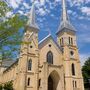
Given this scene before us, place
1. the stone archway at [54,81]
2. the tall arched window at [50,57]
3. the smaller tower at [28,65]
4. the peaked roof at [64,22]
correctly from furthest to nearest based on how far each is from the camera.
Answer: the peaked roof at [64,22]
the tall arched window at [50,57]
the stone archway at [54,81]
the smaller tower at [28,65]

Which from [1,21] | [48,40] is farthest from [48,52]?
[1,21]

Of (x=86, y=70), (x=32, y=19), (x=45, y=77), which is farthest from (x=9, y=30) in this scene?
(x=86, y=70)

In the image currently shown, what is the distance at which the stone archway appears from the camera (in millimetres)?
41469

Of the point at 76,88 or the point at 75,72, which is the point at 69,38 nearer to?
the point at 75,72

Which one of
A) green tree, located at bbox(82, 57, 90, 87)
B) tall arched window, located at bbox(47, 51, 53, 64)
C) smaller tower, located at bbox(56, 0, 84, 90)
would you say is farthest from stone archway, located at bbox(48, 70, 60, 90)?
green tree, located at bbox(82, 57, 90, 87)

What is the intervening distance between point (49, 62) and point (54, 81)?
15.3 feet

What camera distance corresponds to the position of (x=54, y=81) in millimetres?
42781

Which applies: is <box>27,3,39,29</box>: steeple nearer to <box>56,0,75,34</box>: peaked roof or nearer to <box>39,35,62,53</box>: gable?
<box>39,35,62,53</box>: gable

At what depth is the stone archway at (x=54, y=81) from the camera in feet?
136

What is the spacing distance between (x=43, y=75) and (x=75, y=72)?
31.1 ft

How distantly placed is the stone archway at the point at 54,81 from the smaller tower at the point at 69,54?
205 cm

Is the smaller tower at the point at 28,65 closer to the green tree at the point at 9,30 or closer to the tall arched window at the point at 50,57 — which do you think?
the tall arched window at the point at 50,57

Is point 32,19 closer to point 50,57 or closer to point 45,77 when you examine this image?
point 50,57

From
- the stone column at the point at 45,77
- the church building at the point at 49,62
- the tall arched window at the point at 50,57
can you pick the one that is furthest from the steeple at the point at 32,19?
the stone column at the point at 45,77
